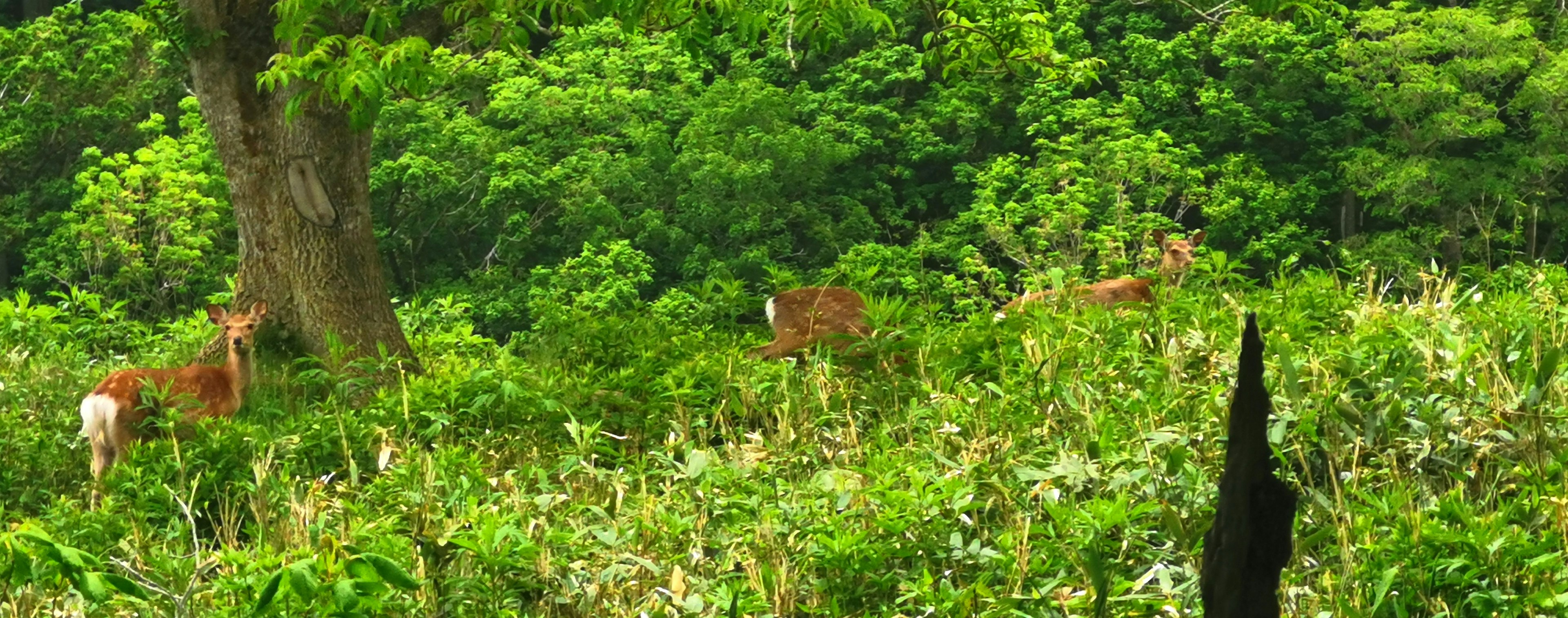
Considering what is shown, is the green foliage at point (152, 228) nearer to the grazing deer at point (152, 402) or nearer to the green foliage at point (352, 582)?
the grazing deer at point (152, 402)

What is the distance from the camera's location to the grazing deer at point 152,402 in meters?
7.26

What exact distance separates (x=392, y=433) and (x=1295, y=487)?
12.4 feet

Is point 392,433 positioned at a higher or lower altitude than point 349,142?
lower

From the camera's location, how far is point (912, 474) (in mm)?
4473

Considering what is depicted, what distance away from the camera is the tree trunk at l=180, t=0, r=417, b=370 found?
8.82 m

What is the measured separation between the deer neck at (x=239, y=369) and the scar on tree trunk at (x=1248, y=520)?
283 inches

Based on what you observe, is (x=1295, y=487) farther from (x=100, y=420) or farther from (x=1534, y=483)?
(x=100, y=420)

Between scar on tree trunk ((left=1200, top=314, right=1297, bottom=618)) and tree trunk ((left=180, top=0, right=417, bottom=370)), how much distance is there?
781 cm

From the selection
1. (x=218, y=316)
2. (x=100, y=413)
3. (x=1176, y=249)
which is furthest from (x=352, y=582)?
(x=1176, y=249)

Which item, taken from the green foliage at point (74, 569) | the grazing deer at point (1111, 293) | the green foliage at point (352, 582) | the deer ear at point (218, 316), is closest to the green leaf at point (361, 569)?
the green foliage at point (352, 582)

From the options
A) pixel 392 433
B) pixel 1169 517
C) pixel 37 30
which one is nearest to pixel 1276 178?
pixel 37 30

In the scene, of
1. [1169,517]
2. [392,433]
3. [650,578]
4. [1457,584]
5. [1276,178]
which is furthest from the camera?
[1276,178]

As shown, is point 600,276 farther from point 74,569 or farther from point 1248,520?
point 1248,520

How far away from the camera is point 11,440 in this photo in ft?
25.0
